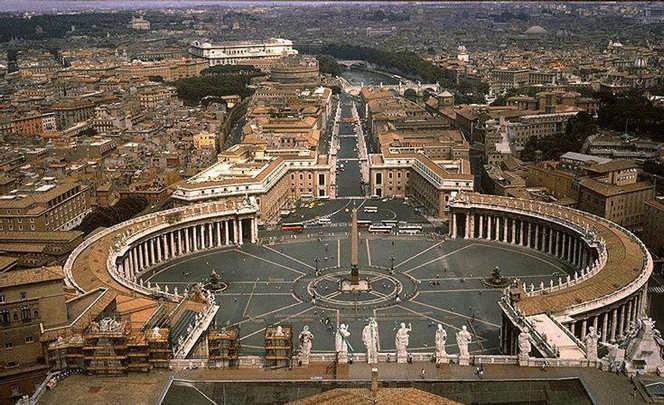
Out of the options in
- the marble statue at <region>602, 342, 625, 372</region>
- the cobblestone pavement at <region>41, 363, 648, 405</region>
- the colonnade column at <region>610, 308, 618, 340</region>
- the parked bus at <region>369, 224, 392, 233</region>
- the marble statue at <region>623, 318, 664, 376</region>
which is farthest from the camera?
the parked bus at <region>369, 224, 392, 233</region>

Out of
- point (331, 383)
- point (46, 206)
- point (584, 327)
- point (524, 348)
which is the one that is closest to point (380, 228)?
point (584, 327)

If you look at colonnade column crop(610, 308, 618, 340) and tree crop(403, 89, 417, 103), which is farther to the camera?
tree crop(403, 89, 417, 103)

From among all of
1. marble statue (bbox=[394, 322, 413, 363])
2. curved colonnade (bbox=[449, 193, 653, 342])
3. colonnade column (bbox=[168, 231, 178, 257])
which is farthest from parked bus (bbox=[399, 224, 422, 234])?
marble statue (bbox=[394, 322, 413, 363])

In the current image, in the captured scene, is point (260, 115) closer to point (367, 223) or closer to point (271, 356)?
point (367, 223)

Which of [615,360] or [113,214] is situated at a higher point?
[615,360]

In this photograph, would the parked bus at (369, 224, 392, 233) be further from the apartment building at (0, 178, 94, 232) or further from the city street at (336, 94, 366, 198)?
the apartment building at (0, 178, 94, 232)

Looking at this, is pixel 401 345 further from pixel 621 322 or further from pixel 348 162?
pixel 348 162

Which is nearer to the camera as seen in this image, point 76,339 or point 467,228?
point 76,339
